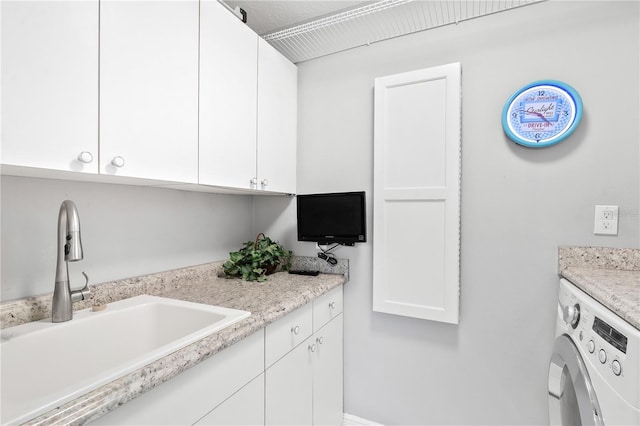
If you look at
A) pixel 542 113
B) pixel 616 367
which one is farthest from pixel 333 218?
pixel 616 367

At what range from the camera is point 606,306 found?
3.05 feet

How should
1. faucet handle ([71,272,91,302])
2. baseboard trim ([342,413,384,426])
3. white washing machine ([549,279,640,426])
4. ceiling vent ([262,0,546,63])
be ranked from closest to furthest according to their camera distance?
white washing machine ([549,279,640,426])
faucet handle ([71,272,91,302])
ceiling vent ([262,0,546,63])
baseboard trim ([342,413,384,426])

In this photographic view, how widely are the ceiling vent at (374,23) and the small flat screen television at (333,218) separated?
3.03 feet

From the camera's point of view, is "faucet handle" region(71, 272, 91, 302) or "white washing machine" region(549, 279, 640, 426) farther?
"faucet handle" region(71, 272, 91, 302)

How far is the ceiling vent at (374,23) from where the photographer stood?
1482 mm

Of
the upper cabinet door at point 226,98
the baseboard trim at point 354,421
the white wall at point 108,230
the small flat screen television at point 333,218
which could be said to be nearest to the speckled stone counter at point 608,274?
the small flat screen television at point 333,218

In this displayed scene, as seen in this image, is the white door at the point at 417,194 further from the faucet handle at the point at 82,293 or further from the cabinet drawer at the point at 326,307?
the faucet handle at the point at 82,293

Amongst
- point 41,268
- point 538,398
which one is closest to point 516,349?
point 538,398

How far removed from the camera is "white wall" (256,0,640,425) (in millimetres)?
1361

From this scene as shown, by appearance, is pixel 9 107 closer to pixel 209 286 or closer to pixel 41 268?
pixel 41 268

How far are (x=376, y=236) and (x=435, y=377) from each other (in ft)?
2.79

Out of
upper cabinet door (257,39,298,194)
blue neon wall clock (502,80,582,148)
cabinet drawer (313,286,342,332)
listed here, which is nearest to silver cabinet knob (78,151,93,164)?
upper cabinet door (257,39,298,194)

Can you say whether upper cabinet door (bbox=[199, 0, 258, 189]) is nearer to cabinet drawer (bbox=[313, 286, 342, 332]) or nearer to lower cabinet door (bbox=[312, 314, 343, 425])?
cabinet drawer (bbox=[313, 286, 342, 332])

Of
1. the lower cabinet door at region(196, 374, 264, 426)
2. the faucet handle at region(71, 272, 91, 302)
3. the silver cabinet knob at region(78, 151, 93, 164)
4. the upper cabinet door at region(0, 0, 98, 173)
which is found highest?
the upper cabinet door at region(0, 0, 98, 173)
